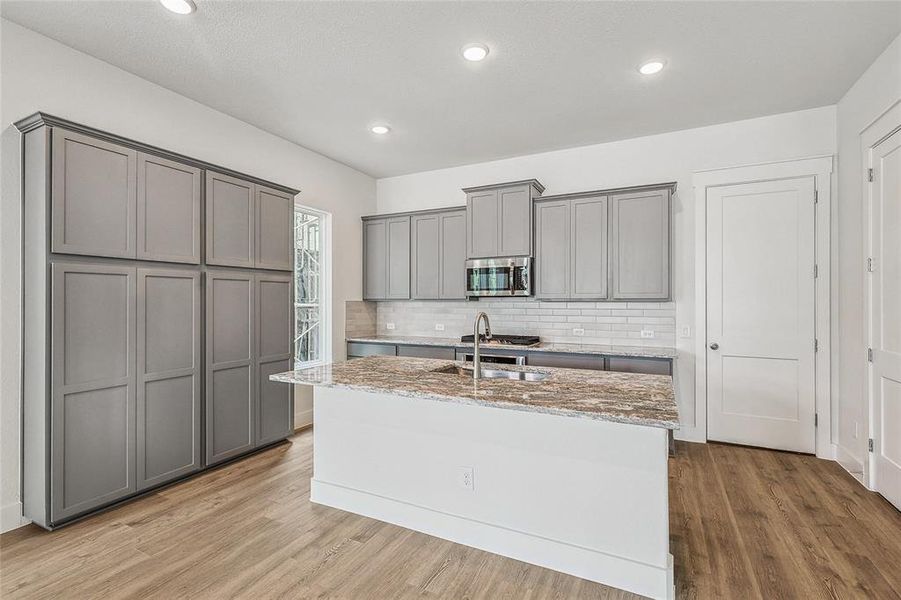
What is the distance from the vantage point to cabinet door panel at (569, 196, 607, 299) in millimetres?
4156

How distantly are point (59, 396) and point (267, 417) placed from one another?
1.54m

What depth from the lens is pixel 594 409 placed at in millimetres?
1766

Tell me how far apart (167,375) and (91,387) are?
1.46 ft

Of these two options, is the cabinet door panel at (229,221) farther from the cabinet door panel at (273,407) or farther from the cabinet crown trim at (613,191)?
the cabinet crown trim at (613,191)

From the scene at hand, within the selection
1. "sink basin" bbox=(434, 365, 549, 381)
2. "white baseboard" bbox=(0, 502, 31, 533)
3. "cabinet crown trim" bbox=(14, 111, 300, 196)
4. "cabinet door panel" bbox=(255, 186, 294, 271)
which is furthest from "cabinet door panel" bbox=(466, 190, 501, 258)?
"white baseboard" bbox=(0, 502, 31, 533)

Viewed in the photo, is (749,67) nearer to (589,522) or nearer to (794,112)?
(794,112)

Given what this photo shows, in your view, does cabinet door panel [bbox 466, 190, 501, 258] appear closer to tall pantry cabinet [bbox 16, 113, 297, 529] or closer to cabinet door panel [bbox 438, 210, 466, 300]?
cabinet door panel [bbox 438, 210, 466, 300]

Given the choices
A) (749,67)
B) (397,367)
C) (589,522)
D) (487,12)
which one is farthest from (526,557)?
(749,67)

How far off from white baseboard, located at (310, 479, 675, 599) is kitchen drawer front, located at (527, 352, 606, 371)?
6.53ft

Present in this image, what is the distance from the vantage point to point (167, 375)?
298 cm

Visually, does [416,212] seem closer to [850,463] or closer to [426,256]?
[426,256]

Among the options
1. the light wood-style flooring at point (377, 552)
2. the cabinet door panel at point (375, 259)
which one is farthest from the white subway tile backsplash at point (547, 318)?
the light wood-style flooring at point (377, 552)

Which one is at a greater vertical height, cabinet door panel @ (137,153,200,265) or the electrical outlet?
cabinet door panel @ (137,153,200,265)

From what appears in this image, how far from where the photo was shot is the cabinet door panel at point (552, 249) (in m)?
4.32
